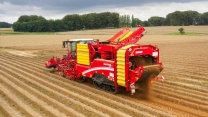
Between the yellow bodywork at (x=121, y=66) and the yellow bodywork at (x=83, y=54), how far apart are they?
247cm

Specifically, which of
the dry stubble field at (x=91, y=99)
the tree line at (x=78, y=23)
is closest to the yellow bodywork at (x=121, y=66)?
the dry stubble field at (x=91, y=99)

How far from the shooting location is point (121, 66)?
33.2ft

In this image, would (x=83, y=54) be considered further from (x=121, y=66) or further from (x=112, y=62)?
(x=121, y=66)

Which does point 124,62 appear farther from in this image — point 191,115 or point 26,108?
point 26,108

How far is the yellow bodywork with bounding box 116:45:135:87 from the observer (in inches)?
394

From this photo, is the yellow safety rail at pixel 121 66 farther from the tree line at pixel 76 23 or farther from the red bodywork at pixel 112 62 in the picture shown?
the tree line at pixel 76 23

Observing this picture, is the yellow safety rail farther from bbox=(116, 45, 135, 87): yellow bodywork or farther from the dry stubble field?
the dry stubble field

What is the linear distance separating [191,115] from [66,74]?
769cm

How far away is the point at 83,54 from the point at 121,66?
3.12 m

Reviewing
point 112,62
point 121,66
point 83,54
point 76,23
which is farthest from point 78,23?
point 121,66

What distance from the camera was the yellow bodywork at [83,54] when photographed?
12.5 m

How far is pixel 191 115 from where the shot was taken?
27.7 ft

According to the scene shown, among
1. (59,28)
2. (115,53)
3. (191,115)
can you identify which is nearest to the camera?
(191,115)

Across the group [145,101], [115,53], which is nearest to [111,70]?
[115,53]
